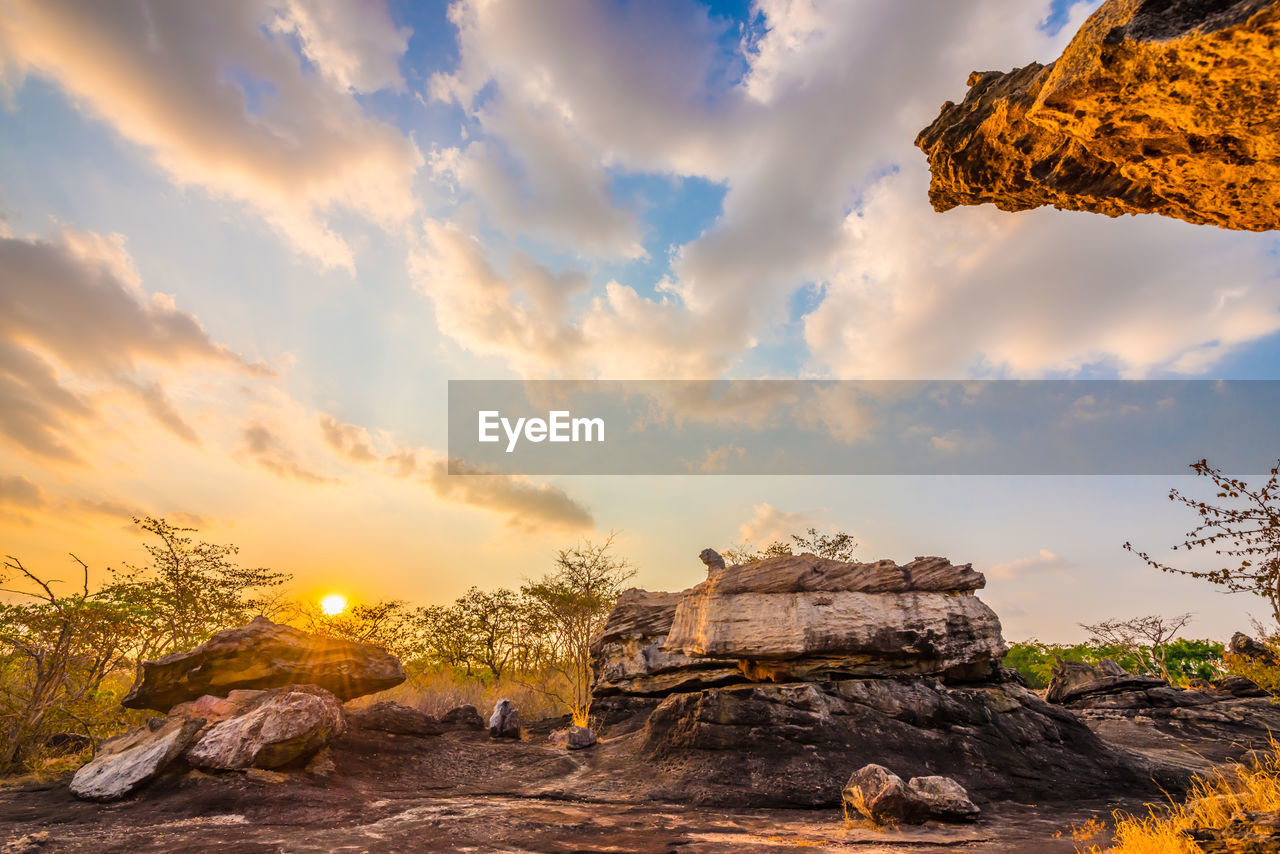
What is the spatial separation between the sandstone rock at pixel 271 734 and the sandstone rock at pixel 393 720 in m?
2.02

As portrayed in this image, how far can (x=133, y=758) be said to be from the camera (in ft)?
30.7

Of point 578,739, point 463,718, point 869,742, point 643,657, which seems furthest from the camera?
point 643,657

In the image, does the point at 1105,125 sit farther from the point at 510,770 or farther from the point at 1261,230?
the point at 510,770

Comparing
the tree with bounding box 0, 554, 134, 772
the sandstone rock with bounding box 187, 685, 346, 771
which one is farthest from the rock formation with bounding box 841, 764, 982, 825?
the tree with bounding box 0, 554, 134, 772

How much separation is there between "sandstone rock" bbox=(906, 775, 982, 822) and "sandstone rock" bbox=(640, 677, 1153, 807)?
6.97 feet

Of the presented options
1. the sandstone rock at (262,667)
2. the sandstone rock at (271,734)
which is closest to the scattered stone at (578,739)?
the sandstone rock at (262,667)

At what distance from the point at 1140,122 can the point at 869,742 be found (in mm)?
12210

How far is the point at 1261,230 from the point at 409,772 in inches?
640

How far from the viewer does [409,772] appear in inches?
480

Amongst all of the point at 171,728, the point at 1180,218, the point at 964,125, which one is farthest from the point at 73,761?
the point at 1180,218

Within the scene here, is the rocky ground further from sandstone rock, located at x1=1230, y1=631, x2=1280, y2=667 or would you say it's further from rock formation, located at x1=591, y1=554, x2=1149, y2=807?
sandstone rock, located at x1=1230, y1=631, x2=1280, y2=667

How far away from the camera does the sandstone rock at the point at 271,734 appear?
9.66 m

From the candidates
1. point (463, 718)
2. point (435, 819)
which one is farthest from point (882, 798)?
point (463, 718)

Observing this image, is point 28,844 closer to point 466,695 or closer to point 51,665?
point 51,665
